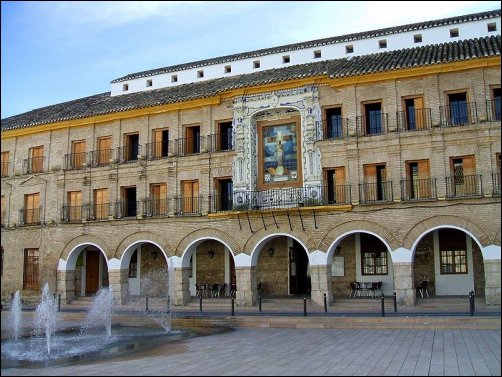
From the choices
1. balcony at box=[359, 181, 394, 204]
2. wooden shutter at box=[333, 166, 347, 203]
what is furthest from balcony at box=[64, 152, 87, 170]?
balcony at box=[359, 181, 394, 204]

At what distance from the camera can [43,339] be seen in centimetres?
1694

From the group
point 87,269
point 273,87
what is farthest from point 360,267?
point 87,269

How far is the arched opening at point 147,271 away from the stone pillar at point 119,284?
6.16ft

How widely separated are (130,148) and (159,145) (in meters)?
1.93

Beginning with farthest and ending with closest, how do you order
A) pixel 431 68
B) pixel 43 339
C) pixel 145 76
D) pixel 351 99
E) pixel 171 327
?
pixel 145 76, pixel 351 99, pixel 431 68, pixel 171 327, pixel 43 339

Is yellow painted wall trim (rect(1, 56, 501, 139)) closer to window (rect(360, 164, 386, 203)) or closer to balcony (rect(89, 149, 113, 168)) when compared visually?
balcony (rect(89, 149, 113, 168))

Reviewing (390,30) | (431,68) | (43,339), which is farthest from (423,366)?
(390,30)

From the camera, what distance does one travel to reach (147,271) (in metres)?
28.9

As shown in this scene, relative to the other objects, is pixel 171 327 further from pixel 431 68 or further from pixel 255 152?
pixel 431 68

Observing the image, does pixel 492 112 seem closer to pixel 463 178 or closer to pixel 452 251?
pixel 463 178

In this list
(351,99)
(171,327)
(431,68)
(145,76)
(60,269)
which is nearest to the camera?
(171,327)

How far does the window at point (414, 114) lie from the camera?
22.1 meters

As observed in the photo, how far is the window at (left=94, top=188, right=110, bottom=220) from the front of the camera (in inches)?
1083

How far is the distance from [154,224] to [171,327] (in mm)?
7876
